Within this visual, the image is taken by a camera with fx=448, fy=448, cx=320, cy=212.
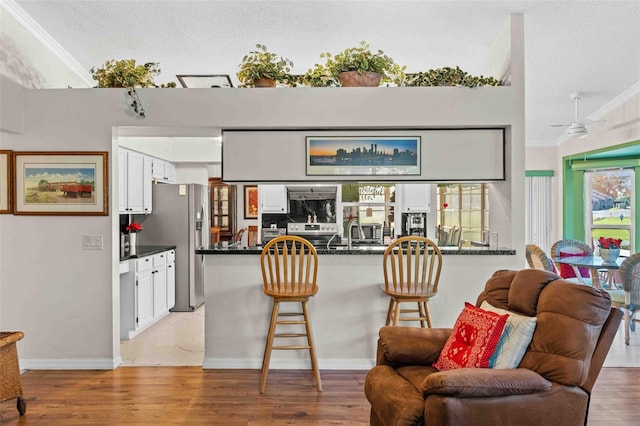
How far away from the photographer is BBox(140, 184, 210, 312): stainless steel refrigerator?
5.72m

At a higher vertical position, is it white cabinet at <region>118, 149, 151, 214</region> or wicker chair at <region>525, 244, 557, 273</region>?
white cabinet at <region>118, 149, 151, 214</region>

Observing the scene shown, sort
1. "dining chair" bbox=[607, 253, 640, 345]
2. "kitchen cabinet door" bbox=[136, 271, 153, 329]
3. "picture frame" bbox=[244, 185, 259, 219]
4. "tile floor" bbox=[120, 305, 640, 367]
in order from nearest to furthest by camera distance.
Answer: "tile floor" bbox=[120, 305, 640, 367]
"dining chair" bbox=[607, 253, 640, 345]
"kitchen cabinet door" bbox=[136, 271, 153, 329]
"picture frame" bbox=[244, 185, 259, 219]

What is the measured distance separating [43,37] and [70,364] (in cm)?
287

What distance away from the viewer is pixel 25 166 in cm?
371

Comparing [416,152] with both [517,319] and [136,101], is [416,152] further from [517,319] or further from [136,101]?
[136,101]

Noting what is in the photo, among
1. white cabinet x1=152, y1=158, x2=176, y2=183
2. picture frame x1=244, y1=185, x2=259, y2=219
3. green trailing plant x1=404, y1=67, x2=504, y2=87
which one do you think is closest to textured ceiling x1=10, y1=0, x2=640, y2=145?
green trailing plant x1=404, y1=67, x2=504, y2=87

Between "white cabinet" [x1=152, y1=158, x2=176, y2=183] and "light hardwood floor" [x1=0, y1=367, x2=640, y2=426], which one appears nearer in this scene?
"light hardwood floor" [x1=0, y1=367, x2=640, y2=426]

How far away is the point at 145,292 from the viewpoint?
4.81 m

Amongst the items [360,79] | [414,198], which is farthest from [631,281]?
[360,79]

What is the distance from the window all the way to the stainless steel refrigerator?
3561 mm

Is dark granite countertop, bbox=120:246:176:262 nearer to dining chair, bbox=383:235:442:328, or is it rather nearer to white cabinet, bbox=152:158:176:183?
white cabinet, bbox=152:158:176:183

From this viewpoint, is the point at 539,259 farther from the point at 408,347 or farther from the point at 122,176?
the point at 122,176

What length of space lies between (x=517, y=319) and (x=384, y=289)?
4.32 feet

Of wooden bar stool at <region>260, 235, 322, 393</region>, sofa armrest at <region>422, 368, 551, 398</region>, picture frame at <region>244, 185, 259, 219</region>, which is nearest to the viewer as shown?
sofa armrest at <region>422, 368, 551, 398</region>
